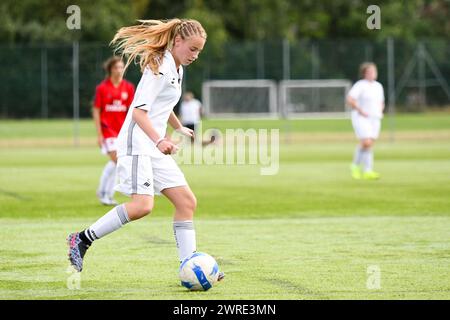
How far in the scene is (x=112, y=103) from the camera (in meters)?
15.3

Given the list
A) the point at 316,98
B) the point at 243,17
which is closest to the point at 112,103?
the point at 316,98

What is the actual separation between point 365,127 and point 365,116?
0.75ft

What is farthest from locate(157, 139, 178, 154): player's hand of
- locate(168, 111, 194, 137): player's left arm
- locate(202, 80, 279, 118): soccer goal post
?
locate(202, 80, 279, 118): soccer goal post

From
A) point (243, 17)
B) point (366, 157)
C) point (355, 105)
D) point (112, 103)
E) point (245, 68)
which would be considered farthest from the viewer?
point (243, 17)

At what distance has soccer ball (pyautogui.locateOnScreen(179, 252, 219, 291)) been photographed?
25.5ft

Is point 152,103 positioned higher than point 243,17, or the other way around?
point 243,17

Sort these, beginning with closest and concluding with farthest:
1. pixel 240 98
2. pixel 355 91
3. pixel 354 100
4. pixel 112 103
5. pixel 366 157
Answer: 1. pixel 112 103
2. pixel 366 157
3. pixel 354 100
4. pixel 355 91
5. pixel 240 98

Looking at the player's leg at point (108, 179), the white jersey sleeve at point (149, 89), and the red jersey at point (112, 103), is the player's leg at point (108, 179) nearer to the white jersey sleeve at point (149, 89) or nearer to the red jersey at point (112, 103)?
the red jersey at point (112, 103)

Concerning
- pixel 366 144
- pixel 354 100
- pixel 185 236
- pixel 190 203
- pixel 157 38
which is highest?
pixel 157 38

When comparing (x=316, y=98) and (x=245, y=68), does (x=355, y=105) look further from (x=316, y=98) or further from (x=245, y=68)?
(x=316, y=98)

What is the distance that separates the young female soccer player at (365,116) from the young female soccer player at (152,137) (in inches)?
489
